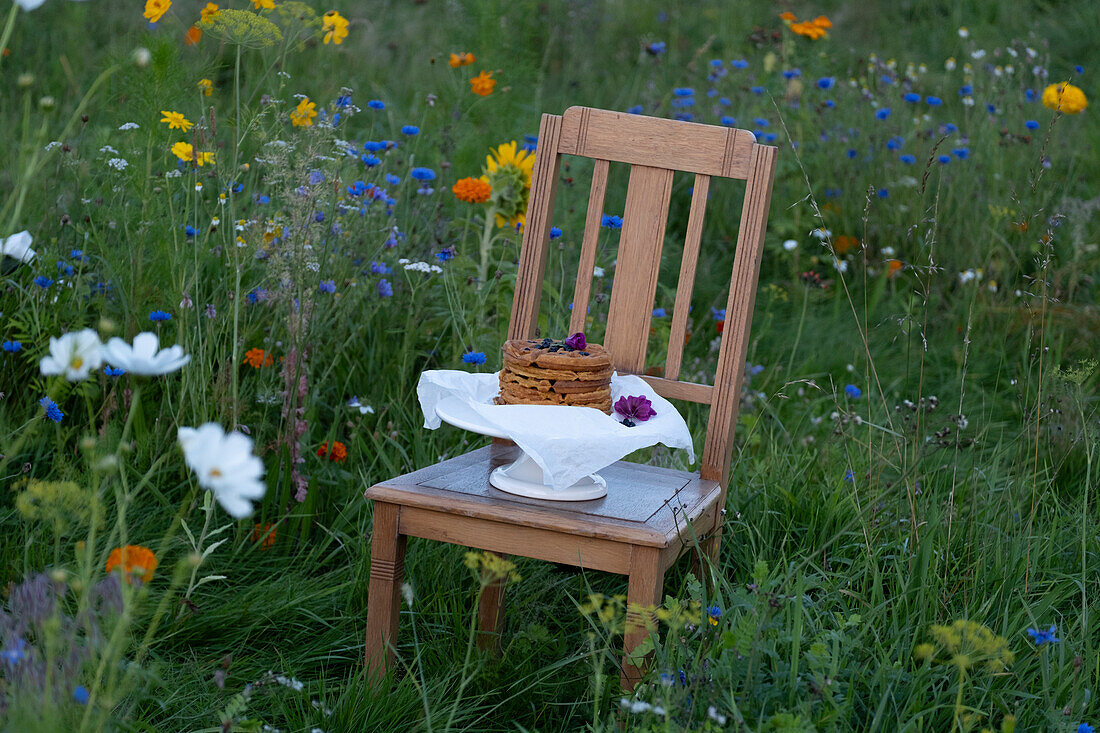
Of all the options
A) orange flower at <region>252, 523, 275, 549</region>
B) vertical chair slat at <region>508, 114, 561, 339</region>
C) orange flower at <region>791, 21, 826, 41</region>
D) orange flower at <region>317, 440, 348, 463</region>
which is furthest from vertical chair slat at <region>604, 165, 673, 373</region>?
orange flower at <region>791, 21, 826, 41</region>

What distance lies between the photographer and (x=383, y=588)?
1.69m

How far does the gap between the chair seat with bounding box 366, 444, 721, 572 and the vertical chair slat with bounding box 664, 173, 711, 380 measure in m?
0.26

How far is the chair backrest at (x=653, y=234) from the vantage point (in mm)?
1847

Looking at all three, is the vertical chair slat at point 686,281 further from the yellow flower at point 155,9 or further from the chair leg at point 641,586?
the yellow flower at point 155,9

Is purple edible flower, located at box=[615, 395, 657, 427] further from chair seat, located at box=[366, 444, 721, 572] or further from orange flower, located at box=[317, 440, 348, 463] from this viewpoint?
orange flower, located at box=[317, 440, 348, 463]

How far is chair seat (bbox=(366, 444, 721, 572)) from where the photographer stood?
154 cm

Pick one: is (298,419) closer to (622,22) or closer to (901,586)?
(901,586)

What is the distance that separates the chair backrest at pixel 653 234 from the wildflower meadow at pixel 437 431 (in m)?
0.18

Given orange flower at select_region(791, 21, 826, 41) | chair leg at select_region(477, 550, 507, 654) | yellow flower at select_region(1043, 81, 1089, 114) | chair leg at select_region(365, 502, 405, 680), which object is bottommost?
chair leg at select_region(477, 550, 507, 654)

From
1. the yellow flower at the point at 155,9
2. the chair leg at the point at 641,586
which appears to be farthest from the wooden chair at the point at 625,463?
the yellow flower at the point at 155,9

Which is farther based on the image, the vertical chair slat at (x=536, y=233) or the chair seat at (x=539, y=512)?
the vertical chair slat at (x=536, y=233)

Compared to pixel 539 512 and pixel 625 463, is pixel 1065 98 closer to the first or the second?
pixel 625 463

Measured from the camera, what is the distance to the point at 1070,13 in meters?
6.11

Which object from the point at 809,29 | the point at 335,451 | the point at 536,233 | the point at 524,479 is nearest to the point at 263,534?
the point at 335,451
